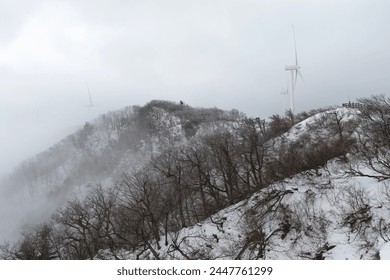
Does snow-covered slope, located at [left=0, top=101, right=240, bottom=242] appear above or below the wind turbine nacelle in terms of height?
below

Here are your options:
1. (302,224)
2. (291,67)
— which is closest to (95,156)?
(291,67)

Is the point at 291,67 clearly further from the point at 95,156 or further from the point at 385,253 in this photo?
the point at 95,156

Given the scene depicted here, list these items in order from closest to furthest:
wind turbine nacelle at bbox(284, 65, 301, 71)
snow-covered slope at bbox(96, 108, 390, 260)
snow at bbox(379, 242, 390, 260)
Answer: snow at bbox(379, 242, 390, 260)
snow-covered slope at bbox(96, 108, 390, 260)
wind turbine nacelle at bbox(284, 65, 301, 71)

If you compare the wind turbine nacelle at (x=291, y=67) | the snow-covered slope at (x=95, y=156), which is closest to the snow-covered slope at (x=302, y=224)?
the wind turbine nacelle at (x=291, y=67)

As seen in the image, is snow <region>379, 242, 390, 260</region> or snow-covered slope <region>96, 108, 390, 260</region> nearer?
snow <region>379, 242, 390, 260</region>

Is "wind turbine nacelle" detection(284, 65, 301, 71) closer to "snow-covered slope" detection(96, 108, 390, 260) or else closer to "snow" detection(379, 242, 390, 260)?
"snow-covered slope" detection(96, 108, 390, 260)

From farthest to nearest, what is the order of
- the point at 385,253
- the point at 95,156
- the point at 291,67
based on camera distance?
the point at 95,156
the point at 291,67
the point at 385,253

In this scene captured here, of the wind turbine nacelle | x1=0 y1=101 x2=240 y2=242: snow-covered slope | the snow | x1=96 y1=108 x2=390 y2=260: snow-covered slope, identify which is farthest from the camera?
x1=0 y1=101 x2=240 y2=242: snow-covered slope

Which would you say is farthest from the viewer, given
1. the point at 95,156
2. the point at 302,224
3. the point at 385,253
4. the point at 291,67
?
the point at 95,156

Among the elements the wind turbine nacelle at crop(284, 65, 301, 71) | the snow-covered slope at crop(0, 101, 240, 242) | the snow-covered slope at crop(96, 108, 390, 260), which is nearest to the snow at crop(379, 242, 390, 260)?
the snow-covered slope at crop(96, 108, 390, 260)
